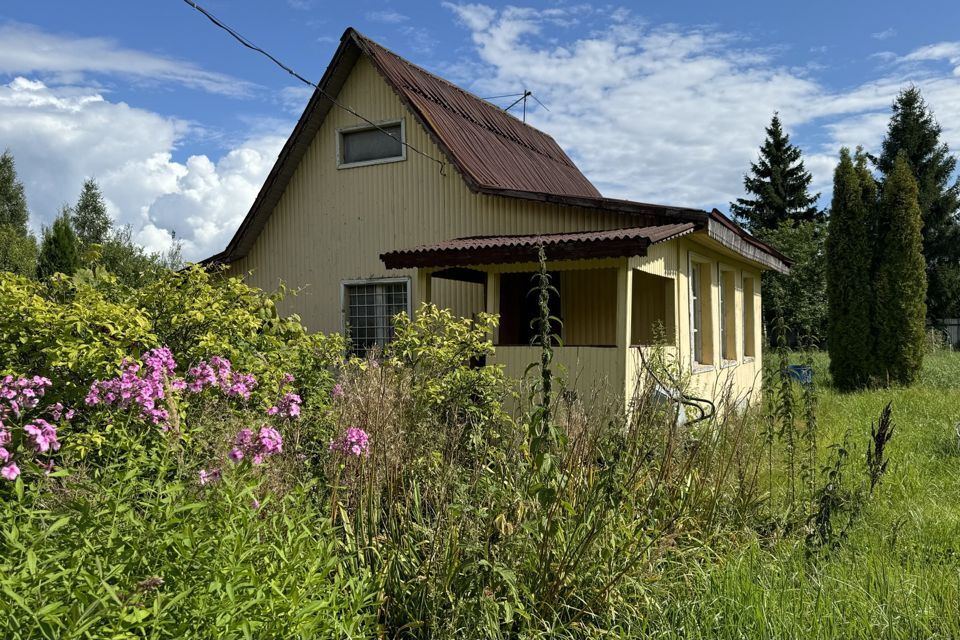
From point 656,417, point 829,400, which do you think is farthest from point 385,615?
point 829,400

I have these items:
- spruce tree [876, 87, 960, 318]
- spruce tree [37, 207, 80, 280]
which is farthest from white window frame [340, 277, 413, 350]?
spruce tree [876, 87, 960, 318]

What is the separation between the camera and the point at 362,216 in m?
11.8

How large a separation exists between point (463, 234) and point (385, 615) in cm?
801

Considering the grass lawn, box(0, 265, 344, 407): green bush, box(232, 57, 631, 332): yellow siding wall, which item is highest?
box(232, 57, 631, 332): yellow siding wall

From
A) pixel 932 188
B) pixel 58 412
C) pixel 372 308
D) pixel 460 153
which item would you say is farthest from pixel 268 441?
pixel 932 188

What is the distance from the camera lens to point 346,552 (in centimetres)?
345

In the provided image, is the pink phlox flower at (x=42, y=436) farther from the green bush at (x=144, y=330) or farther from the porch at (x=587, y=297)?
the porch at (x=587, y=297)

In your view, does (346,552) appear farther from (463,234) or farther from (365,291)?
(365,291)

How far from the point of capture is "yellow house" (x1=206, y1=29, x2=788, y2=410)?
34.0 feet

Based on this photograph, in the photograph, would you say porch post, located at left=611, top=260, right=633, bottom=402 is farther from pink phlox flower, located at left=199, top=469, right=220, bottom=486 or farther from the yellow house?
pink phlox flower, located at left=199, top=469, right=220, bottom=486

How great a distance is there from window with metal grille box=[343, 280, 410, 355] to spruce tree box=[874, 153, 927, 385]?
10.1 meters

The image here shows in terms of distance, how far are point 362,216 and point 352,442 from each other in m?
8.57

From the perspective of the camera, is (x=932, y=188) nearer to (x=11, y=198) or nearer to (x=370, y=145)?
(x=370, y=145)

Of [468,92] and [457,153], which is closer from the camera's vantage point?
[457,153]
